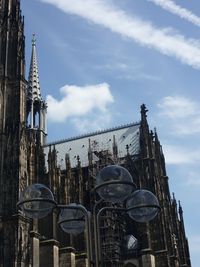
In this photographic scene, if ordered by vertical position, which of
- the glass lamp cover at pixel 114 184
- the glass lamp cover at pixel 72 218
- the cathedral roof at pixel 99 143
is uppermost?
the cathedral roof at pixel 99 143

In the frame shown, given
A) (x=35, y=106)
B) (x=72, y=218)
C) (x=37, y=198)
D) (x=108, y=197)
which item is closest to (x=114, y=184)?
(x=108, y=197)

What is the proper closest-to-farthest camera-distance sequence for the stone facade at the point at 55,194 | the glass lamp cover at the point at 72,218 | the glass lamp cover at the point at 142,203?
the glass lamp cover at the point at 142,203
the glass lamp cover at the point at 72,218
the stone facade at the point at 55,194

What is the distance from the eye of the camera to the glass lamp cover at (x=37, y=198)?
24.9 feet

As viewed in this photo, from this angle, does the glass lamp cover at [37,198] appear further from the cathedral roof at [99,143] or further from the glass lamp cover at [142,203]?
the cathedral roof at [99,143]

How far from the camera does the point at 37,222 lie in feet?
86.9

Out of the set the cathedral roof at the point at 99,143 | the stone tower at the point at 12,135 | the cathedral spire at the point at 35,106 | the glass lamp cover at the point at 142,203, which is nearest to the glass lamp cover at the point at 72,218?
the glass lamp cover at the point at 142,203

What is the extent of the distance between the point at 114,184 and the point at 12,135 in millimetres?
21020

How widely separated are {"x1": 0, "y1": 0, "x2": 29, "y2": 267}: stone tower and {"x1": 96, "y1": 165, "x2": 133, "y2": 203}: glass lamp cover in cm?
1731

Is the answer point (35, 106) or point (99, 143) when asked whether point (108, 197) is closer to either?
point (99, 143)

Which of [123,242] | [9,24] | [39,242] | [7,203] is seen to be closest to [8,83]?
[9,24]

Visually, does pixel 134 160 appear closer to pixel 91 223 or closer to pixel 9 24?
pixel 9 24

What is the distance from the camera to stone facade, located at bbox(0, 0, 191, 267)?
25.3m

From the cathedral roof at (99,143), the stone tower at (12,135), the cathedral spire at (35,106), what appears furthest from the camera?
the cathedral spire at (35,106)

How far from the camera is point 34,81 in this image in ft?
169
